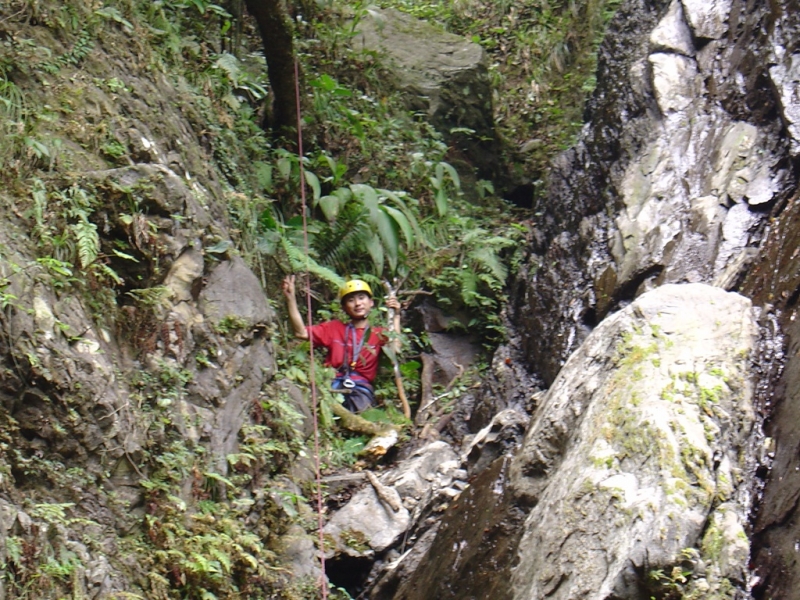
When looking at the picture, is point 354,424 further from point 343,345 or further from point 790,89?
point 790,89

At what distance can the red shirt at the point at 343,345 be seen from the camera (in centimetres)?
788

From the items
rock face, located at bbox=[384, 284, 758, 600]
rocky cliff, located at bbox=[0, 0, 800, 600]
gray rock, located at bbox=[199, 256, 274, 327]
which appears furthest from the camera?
gray rock, located at bbox=[199, 256, 274, 327]

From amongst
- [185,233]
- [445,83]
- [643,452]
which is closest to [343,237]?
[185,233]

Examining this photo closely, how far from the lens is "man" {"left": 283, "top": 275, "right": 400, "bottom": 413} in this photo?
25.8 ft

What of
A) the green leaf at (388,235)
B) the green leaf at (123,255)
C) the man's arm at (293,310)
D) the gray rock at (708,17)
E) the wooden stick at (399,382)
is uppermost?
the gray rock at (708,17)

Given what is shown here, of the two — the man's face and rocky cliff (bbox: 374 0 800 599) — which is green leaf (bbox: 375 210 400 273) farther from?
rocky cliff (bbox: 374 0 800 599)

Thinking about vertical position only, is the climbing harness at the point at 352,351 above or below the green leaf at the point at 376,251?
below

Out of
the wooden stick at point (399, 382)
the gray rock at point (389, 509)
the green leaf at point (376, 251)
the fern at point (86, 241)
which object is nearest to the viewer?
the fern at point (86, 241)

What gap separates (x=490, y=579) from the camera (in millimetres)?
4383

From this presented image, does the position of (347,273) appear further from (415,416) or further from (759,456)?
(759,456)

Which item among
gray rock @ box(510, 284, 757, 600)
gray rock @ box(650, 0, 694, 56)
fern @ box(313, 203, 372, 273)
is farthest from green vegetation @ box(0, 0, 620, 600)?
gray rock @ box(650, 0, 694, 56)

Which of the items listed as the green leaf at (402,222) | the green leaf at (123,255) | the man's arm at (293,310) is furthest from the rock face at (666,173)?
the green leaf at (123,255)

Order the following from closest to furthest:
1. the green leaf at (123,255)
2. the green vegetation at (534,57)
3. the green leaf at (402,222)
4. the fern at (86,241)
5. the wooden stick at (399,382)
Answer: the fern at (86,241) < the green leaf at (123,255) < the wooden stick at (399,382) < the green leaf at (402,222) < the green vegetation at (534,57)

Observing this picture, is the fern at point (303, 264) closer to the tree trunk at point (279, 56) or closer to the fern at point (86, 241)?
the tree trunk at point (279, 56)
